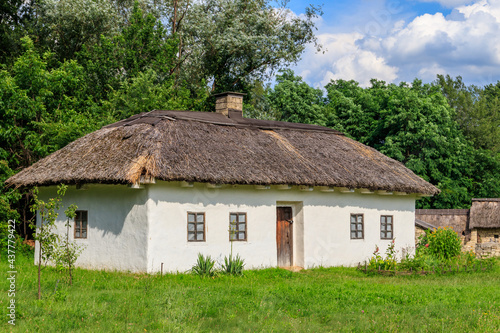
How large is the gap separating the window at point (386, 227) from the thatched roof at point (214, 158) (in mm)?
1152

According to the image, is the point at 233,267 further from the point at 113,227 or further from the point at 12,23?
the point at 12,23

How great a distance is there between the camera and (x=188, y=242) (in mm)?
14109

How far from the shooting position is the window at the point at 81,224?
15.0m

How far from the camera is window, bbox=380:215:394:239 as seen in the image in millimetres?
17828


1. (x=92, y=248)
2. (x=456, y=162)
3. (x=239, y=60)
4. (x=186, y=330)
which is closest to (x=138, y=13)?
(x=239, y=60)

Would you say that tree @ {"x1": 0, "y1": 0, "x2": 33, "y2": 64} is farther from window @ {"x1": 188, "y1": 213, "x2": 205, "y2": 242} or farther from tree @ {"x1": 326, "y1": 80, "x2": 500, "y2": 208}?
tree @ {"x1": 326, "y1": 80, "x2": 500, "y2": 208}

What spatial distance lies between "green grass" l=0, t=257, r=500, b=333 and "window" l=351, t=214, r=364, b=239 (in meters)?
3.96

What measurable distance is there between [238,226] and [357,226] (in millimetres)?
4265

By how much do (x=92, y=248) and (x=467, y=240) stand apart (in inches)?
709

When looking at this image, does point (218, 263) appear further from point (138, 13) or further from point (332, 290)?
point (138, 13)

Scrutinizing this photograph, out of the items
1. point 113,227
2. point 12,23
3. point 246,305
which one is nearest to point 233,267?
point 113,227

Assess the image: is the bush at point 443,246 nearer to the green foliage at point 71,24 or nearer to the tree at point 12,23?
the green foliage at point 71,24

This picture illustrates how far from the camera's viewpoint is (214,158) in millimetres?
14688

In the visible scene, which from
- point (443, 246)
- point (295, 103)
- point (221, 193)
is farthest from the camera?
point (295, 103)
